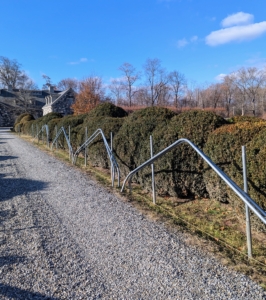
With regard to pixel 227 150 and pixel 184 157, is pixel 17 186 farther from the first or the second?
pixel 227 150

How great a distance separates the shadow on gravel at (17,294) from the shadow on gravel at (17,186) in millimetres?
3179

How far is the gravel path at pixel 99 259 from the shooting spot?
7.72 feet

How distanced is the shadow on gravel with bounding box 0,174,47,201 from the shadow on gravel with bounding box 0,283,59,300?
3179 millimetres

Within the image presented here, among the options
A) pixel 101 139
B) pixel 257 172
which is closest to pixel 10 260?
pixel 257 172

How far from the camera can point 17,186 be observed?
631cm

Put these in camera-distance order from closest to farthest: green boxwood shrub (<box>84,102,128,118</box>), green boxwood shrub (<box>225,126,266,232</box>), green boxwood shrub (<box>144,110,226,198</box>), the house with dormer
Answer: green boxwood shrub (<box>225,126,266,232</box>), green boxwood shrub (<box>144,110,226,198</box>), green boxwood shrub (<box>84,102,128,118</box>), the house with dormer

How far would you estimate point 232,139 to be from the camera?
12.9 feet

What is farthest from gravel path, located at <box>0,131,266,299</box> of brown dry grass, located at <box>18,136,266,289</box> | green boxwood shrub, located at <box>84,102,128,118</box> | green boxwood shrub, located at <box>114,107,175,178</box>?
green boxwood shrub, located at <box>84,102,128,118</box>

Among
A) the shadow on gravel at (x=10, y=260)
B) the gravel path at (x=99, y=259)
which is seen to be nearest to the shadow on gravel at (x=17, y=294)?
the gravel path at (x=99, y=259)

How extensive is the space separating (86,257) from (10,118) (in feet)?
185

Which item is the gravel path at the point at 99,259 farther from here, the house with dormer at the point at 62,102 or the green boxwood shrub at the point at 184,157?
the house with dormer at the point at 62,102

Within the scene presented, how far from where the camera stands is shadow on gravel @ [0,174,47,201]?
5.61 m

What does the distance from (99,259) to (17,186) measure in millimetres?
4158

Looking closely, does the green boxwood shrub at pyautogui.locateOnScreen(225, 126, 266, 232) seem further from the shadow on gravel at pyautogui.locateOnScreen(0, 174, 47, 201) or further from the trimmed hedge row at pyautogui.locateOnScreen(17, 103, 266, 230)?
the shadow on gravel at pyautogui.locateOnScreen(0, 174, 47, 201)
